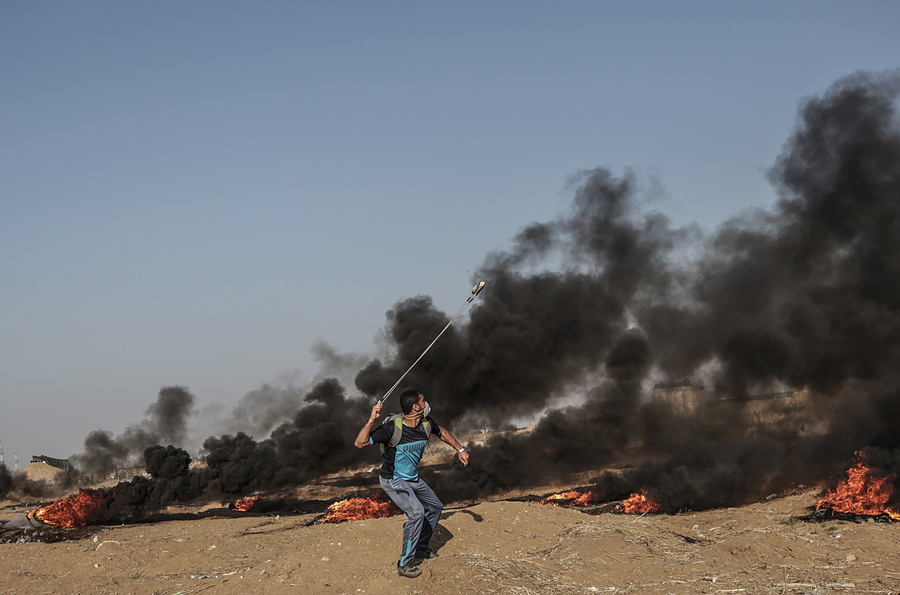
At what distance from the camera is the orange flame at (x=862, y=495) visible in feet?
49.4

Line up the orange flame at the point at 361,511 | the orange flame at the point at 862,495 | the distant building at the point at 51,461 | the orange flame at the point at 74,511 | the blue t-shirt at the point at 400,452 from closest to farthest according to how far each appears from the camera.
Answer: the blue t-shirt at the point at 400,452
the orange flame at the point at 862,495
the orange flame at the point at 361,511
the orange flame at the point at 74,511
the distant building at the point at 51,461

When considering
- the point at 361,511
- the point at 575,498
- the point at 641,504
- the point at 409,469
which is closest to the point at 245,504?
the point at 361,511

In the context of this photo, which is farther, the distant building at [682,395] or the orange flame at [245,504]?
the distant building at [682,395]

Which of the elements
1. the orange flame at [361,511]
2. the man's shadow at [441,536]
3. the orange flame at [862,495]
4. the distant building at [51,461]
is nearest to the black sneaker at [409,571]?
the man's shadow at [441,536]

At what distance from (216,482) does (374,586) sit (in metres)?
21.2

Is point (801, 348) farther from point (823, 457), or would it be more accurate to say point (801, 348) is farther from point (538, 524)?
point (538, 524)

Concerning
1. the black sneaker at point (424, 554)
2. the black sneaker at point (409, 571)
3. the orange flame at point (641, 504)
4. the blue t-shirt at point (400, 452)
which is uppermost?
the blue t-shirt at point (400, 452)

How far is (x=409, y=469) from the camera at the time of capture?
10.1m

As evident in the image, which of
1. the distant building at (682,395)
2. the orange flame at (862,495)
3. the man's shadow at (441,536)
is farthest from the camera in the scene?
the distant building at (682,395)

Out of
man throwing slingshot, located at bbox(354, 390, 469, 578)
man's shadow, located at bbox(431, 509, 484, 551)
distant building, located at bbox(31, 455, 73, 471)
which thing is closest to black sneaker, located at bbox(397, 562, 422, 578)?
man throwing slingshot, located at bbox(354, 390, 469, 578)

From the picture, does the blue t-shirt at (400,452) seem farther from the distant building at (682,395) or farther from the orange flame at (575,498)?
the distant building at (682,395)

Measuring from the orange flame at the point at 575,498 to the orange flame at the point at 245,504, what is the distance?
36.8 ft

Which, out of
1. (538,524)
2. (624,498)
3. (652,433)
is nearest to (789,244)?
(652,433)

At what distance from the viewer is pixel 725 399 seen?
2994 centimetres
